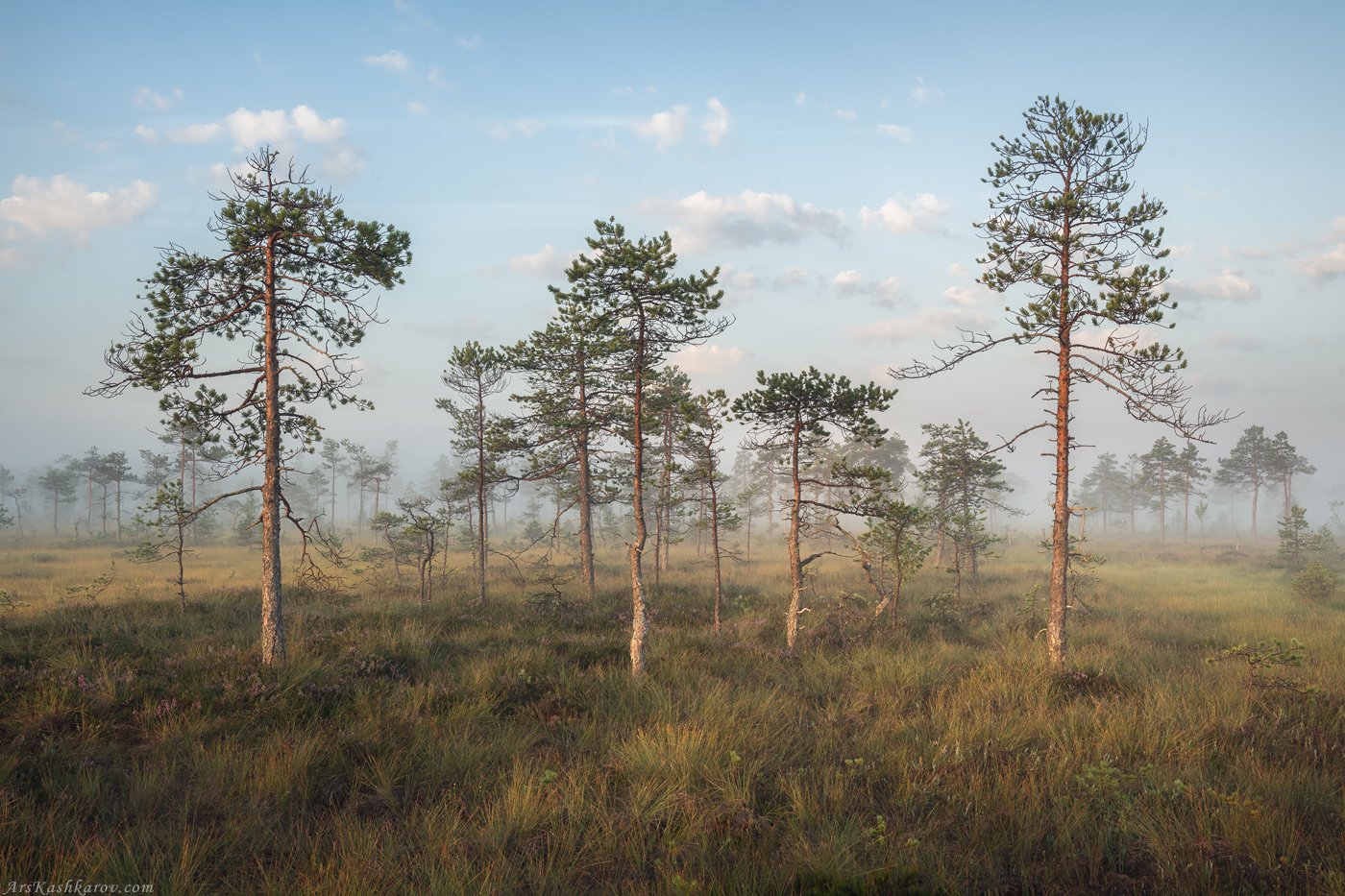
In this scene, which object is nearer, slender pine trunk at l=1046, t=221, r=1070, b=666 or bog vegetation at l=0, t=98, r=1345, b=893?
bog vegetation at l=0, t=98, r=1345, b=893

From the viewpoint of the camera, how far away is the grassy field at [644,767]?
3834mm

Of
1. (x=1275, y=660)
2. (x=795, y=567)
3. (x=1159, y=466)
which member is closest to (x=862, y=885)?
(x=1275, y=660)

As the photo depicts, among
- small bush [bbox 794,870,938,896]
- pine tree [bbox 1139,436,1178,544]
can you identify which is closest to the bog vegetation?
small bush [bbox 794,870,938,896]

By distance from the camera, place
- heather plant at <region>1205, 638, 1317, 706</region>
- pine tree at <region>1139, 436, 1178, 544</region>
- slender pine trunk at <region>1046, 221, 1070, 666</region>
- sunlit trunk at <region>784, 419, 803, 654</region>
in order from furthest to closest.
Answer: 1. pine tree at <region>1139, 436, 1178, 544</region>
2. sunlit trunk at <region>784, 419, 803, 654</region>
3. slender pine trunk at <region>1046, 221, 1070, 666</region>
4. heather plant at <region>1205, 638, 1317, 706</region>

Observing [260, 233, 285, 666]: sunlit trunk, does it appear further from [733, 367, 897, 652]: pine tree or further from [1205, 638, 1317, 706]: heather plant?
[1205, 638, 1317, 706]: heather plant

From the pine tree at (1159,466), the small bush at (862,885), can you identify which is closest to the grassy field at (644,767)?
the small bush at (862,885)

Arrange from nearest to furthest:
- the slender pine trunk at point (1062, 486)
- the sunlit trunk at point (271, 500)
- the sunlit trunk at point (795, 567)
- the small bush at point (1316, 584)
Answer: the sunlit trunk at point (271, 500)
the slender pine trunk at point (1062, 486)
the sunlit trunk at point (795, 567)
the small bush at point (1316, 584)

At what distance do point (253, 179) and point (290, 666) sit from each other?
25.7 feet

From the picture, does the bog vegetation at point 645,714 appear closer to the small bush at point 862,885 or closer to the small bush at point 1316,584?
the small bush at point 862,885

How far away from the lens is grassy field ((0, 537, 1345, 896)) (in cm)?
383

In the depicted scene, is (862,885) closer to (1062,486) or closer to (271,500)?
(1062,486)

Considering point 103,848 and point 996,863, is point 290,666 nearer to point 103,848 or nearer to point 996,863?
point 103,848

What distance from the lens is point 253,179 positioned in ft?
28.1

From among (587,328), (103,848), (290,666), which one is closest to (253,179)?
(587,328)
